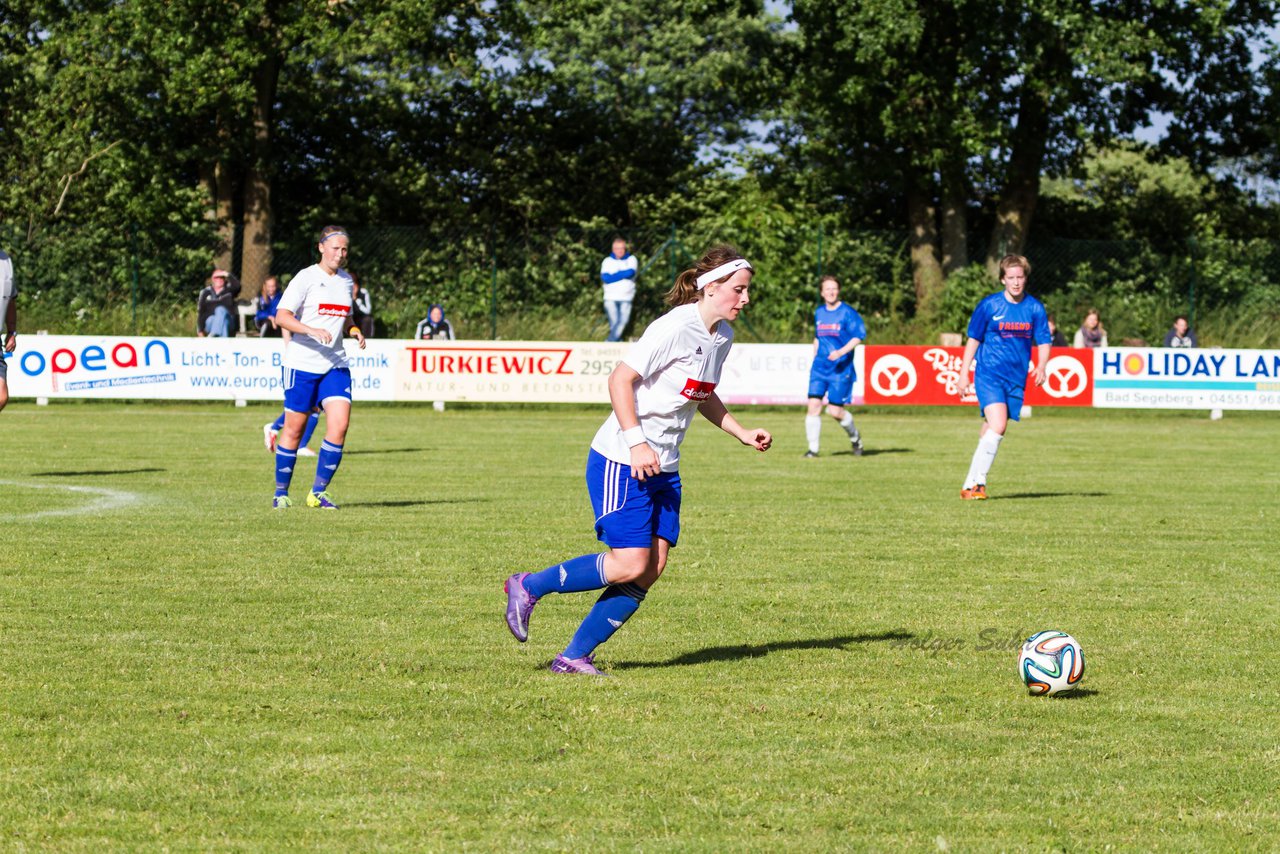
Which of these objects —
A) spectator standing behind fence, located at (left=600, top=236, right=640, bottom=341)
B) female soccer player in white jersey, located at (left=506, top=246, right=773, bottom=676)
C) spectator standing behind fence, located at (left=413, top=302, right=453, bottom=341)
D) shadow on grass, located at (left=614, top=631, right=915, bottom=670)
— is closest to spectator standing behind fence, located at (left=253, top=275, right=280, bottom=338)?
spectator standing behind fence, located at (left=413, top=302, right=453, bottom=341)

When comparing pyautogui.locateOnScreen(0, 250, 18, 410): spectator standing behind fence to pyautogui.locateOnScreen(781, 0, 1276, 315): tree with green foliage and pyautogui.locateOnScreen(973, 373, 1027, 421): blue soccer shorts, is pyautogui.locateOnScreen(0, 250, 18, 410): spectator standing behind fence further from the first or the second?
pyautogui.locateOnScreen(781, 0, 1276, 315): tree with green foliage

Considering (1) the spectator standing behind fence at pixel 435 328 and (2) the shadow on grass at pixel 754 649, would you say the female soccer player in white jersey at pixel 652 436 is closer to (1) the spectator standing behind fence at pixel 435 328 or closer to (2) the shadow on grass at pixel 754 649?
(2) the shadow on grass at pixel 754 649

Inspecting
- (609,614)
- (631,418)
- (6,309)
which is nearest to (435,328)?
(6,309)

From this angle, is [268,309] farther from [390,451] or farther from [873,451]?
[873,451]

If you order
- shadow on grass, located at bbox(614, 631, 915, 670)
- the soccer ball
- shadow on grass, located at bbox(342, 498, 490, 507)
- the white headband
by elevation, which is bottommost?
shadow on grass, located at bbox(614, 631, 915, 670)

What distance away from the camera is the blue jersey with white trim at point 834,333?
18781 mm

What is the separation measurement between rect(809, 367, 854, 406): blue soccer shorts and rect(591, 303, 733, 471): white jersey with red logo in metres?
12.2

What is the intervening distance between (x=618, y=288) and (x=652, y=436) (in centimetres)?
2395

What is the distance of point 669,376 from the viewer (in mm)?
6535

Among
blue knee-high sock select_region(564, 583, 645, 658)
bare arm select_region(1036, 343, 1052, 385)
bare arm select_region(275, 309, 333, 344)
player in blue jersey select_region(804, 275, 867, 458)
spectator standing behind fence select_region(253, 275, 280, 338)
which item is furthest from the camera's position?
spectator standing behind fence select_region(253, 275, 280, 338)

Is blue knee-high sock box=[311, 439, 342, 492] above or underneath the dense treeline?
underneath

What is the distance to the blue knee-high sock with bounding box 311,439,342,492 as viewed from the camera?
1262cm

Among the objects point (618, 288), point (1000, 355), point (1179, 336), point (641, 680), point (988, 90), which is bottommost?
point (641, 680)

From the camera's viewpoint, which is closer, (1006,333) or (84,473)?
(1006,333)
